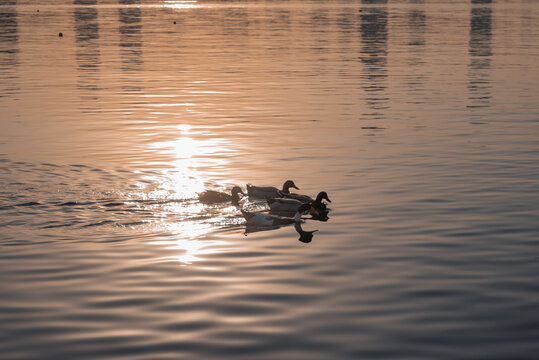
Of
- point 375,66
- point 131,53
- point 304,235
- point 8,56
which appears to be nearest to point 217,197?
point 304,235

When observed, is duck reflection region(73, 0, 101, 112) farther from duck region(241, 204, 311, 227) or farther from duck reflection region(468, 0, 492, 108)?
duck region(241, 204, 311, 227)

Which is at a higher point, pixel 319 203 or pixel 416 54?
pixel 416 54

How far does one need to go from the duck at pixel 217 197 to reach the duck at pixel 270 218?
5.23ft

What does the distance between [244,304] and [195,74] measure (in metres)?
41.4

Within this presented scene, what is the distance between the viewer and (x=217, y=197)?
20141 mm

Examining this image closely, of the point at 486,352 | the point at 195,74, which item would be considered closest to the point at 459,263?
the point at 486,352

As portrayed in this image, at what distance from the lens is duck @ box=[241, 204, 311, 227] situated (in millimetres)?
18312

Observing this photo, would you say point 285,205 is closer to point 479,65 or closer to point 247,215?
point 247,215

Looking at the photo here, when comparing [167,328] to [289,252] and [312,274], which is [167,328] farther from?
[289,252]

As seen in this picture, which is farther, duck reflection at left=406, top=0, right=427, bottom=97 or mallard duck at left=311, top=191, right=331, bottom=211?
duck reflection at left=406, top=0, right=427, bottom=97

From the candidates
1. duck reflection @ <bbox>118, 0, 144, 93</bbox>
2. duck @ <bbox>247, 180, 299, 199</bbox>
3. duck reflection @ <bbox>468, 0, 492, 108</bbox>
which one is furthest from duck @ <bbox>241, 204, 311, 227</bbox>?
duck reflection @ <bbox>118, 0, 144, 93</bbox>

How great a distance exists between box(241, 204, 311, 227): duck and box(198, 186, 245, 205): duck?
1.59m

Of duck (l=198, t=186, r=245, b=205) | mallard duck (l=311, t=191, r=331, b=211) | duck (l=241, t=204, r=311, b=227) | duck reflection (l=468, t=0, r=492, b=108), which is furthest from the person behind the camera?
duck reflection (l=468, t=0, r=492, b=108)

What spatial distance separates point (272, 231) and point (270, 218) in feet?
2.11
